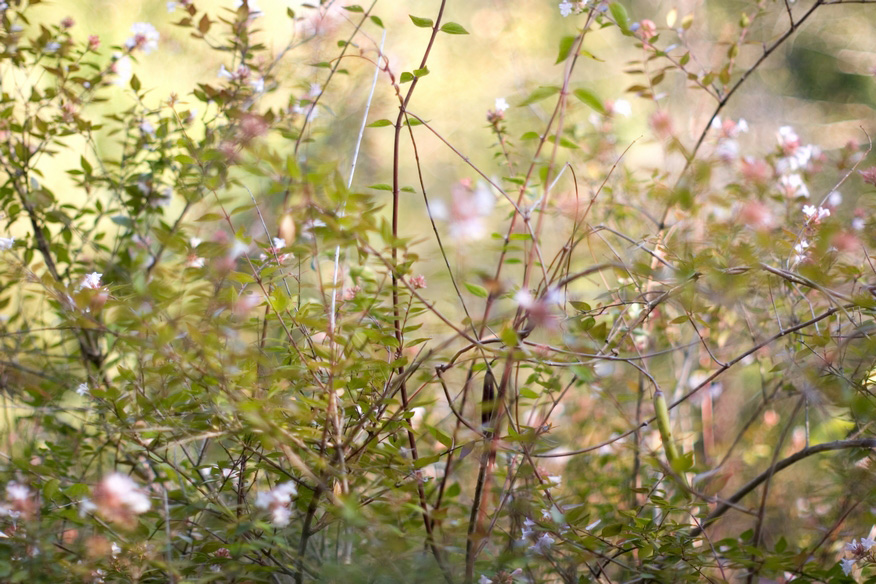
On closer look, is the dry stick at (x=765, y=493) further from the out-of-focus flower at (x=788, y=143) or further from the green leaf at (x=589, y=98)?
the out-of-focus flower at (x=788, y=143)

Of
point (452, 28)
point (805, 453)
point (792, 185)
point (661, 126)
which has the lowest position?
point (805, 453)

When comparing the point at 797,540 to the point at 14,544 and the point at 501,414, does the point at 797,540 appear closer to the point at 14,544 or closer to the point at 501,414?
the point at 501,414

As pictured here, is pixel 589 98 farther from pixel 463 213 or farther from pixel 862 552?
pixel 862 552

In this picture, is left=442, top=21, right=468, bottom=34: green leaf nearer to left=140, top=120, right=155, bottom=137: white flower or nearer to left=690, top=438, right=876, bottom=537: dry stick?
left=690, top=438, right=876, bottom=537: dry stick

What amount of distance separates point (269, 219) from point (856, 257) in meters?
1.50

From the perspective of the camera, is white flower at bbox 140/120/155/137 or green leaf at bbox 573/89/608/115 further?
white flower at bbox 140/120/155/137

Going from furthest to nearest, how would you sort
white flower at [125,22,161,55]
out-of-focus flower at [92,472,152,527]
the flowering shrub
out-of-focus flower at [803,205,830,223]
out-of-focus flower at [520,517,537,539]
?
white flower at [125,22,161,55] < out-of-focus flower at [803,205,830,223] < out-of-focus flower at [520,517,537,539] < the flowering shrub < out-of-focus flower at [92,472,152,527]

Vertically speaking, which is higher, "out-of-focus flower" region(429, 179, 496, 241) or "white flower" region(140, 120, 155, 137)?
"white flower" region(140, 120, 155, 137)

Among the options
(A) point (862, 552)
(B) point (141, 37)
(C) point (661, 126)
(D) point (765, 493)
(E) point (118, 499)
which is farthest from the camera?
(B) point (141, 37)

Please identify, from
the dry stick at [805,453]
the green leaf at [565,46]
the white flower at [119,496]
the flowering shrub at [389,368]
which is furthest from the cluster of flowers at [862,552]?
the white flower at [119,496]

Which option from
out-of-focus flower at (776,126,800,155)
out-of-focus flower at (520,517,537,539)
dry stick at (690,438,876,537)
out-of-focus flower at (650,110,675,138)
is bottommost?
out-of-focus flower at (520,517,537,539)

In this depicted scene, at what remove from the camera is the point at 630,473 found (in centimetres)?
125

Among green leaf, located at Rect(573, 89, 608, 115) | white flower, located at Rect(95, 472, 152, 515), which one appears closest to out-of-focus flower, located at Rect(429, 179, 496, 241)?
green leaf, located at Rect(573, 89, 608, 115)

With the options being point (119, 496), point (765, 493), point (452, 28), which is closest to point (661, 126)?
point (452, 28)
